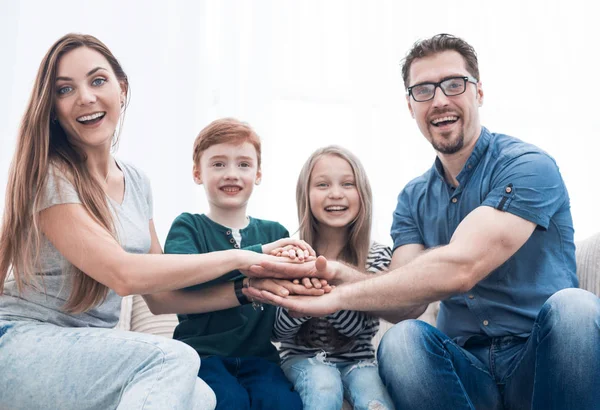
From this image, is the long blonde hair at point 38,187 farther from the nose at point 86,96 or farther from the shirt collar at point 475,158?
the shirt collar at point 475,158

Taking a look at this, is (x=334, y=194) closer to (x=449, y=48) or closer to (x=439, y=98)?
(x=439, y=98)

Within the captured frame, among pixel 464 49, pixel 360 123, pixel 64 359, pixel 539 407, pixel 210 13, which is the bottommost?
pixel 539 407

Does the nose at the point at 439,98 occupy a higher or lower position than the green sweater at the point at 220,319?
higher

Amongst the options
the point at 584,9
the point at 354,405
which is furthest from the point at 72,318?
the point at 584,9

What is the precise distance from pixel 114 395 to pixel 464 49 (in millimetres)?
1370

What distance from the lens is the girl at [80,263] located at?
49.5 inches

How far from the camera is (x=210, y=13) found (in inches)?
126

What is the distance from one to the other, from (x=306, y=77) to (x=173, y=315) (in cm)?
155

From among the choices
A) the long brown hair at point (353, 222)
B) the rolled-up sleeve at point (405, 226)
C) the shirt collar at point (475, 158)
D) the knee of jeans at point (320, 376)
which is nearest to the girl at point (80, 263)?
the knee of jeans at point (320, 376)

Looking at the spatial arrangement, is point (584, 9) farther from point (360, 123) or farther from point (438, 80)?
point (438, 80)

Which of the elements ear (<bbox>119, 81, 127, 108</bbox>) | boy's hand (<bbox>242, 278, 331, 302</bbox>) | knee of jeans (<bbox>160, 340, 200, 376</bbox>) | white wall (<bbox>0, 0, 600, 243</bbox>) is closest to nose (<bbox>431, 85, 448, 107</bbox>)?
boy's hand (<bbox>242, 278, 331, 302</bbox>)

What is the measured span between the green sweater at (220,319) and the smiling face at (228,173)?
8cm

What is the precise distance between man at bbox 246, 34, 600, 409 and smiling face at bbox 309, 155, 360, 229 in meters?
0.18

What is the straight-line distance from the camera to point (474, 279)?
1.62 m
